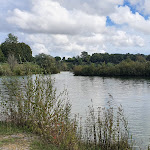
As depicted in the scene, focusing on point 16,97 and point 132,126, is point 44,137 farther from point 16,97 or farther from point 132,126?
point 132,126

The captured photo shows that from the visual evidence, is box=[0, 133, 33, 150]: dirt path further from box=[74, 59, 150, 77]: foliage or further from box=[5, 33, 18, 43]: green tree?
box=[5, 33, 18, 43]: green tree

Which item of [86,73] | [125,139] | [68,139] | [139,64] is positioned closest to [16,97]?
[68,139]

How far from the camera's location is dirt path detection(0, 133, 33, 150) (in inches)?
216

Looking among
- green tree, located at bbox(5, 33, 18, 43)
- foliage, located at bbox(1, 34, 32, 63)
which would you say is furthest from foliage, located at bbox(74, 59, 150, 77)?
green tree, located at bbox(5, 33, 18, 43)

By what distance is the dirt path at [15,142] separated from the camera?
548 cm

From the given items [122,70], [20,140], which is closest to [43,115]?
[20,140]

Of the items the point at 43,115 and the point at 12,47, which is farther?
the point at 12,47

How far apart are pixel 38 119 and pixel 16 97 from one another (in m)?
1.39

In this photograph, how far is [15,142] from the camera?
5867 mm

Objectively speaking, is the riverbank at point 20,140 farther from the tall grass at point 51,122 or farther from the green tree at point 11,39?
the green tree at point 11,39

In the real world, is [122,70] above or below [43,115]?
above

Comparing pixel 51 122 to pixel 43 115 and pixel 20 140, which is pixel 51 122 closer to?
pixel 43 115

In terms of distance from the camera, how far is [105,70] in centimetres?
6181

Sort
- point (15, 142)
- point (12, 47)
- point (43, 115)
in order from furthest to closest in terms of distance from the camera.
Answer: point (12, 47) → point (43, 115) → point (15, 142)
